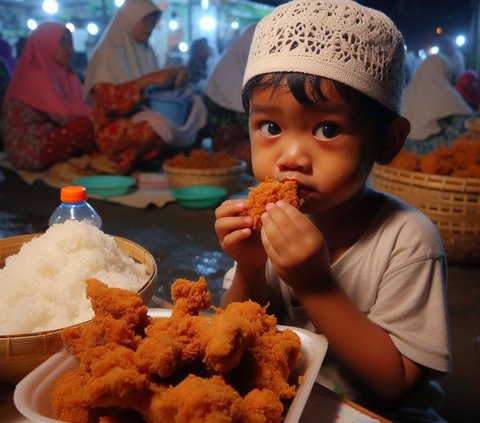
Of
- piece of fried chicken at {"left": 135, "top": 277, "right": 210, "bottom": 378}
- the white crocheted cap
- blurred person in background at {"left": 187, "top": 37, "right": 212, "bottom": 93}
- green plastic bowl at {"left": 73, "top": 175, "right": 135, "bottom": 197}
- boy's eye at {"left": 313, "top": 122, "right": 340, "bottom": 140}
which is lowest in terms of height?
green plastic bowl at {"left": 73, "top": 175, "right": 135, "bottom": 197}

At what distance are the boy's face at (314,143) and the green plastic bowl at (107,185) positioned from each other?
424 centimetres

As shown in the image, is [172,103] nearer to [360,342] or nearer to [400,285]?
[400,285]

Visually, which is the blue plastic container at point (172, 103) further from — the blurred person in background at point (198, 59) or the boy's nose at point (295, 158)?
the boy's nose at point (295, 158)

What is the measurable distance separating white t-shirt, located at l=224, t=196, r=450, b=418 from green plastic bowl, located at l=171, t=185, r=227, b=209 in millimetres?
3572

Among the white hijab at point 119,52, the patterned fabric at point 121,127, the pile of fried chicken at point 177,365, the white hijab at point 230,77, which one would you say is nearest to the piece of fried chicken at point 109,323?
the pile of fried chicken at point 177,365

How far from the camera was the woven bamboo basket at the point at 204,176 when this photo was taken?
17.1ft

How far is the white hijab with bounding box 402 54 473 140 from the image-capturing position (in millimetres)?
7492

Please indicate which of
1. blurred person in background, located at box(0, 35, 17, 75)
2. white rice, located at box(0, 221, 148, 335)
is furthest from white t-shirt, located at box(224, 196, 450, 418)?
blurred person in background, located at box(0, 35, 17, 75)

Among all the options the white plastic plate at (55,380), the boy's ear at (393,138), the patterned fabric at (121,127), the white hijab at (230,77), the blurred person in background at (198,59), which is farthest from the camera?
the blurred person in background at (198,59)

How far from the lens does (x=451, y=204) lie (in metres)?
3.52

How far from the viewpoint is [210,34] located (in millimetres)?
→ 19406

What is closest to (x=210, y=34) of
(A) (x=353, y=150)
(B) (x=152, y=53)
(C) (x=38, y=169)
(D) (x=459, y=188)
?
(B) (x=152, y=53)

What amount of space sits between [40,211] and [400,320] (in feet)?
15.0

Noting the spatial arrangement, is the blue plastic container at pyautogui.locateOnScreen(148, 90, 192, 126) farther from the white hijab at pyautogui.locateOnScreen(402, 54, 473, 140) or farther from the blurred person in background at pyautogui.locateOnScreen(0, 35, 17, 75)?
the blurred person in background at pyautogui.locateOnScreen(0, 35, 17, 75)
